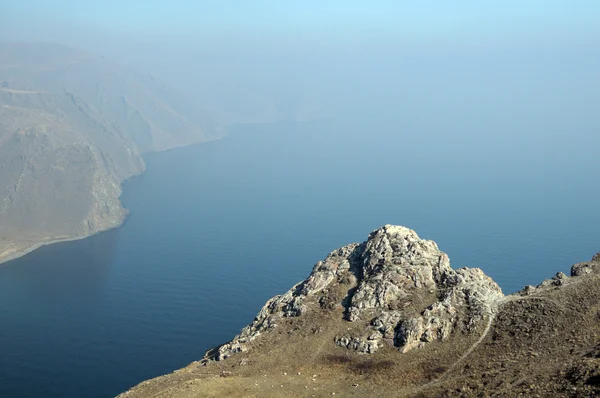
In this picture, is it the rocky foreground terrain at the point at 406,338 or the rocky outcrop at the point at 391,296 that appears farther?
the rocky outcrop at the point at 391,296

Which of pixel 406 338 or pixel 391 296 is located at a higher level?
pixel 391 296

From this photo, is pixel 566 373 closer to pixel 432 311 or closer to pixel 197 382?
pixel 432 311

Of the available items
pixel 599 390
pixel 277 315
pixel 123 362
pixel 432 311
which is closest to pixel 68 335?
pixel 123 362

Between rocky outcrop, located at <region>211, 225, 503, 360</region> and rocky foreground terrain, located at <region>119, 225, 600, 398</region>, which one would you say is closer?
rocky foreground terrain, located at <region>119, 225, 600, 398</region>

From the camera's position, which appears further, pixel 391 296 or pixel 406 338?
pixel 391 296
